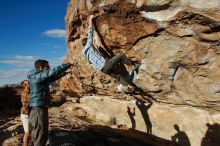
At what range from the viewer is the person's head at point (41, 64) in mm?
6942

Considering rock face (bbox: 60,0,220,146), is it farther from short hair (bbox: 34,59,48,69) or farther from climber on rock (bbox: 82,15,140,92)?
short hair (bbox: 34,59,48,69)

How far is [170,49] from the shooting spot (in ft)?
27.9

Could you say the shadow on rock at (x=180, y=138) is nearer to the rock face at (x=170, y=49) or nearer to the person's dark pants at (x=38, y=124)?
the rock face at (x=170, y=49)

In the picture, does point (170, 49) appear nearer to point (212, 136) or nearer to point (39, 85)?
point (212, 136)

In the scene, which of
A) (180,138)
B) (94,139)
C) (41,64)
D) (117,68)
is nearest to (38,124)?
(41,64)

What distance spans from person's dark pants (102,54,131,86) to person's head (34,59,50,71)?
219 cm

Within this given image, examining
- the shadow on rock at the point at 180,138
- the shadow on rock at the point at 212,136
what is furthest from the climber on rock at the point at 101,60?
the shadow on rock at the point at 212,136

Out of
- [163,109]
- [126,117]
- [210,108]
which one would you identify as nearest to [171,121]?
[163,109]

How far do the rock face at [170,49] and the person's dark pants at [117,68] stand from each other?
14.2 inches

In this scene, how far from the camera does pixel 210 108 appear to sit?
29.8ft

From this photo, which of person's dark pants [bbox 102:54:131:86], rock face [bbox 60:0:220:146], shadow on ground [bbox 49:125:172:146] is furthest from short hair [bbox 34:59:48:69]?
shadow on ground [bbox 49:125:172:146]

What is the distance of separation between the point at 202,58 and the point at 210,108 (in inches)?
73.5

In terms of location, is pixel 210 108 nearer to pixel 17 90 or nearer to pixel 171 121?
pixel 171 121

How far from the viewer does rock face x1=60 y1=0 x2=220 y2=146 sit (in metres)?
7.40
